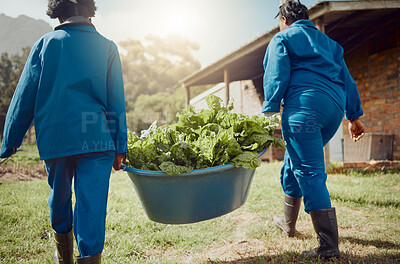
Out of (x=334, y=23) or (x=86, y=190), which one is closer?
(x=86, y=190)

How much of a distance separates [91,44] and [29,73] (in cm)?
40

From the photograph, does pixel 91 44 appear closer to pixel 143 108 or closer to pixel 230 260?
pixel 230 260

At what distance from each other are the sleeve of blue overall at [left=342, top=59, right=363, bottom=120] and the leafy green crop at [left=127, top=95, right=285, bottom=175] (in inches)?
31.6

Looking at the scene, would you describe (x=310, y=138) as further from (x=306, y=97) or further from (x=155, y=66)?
(x=155, y=66)

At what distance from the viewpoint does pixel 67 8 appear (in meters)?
1.60

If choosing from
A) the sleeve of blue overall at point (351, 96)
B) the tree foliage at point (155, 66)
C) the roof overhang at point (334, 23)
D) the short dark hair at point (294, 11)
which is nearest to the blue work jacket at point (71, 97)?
the short dark hair at point (294, 11)

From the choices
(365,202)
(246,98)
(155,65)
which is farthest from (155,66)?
(365,202)

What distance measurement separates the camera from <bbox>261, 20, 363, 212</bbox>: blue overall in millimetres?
1940

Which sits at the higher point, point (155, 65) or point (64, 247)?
point (155, 65)

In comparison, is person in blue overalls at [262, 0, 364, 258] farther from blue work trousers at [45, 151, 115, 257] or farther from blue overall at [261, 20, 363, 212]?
blue work trousers at [45, 151, 115, 257]

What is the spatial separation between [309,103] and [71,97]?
158 centimetres

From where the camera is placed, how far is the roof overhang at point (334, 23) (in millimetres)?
4824

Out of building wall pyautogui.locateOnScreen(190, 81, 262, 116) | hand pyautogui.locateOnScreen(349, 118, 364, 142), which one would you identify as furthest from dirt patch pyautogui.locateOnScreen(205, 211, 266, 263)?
building wall pyautogui.locateOnScreen(190, 81, 262, 116)

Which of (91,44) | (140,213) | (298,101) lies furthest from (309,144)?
(140,213)
